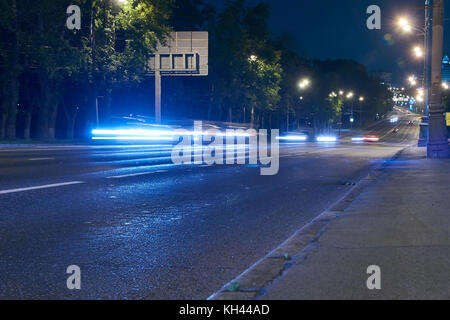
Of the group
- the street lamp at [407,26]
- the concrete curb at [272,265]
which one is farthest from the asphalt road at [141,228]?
the street lamp at [407,26]

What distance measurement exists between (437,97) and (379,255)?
17156 mm

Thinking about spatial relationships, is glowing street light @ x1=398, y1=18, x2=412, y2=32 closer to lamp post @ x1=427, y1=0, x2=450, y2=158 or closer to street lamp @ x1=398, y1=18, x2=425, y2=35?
street lamp @ x1=398, y1=18, x2=425, y2=35

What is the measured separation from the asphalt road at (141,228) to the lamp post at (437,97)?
8.30 m

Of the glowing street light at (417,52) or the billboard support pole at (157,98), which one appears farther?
the billboard support pole at (157,98)

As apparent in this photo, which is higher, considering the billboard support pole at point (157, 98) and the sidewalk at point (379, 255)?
the billboard support pole at point (157, 98)

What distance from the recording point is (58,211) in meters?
8.62

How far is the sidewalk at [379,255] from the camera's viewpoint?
4355 mm

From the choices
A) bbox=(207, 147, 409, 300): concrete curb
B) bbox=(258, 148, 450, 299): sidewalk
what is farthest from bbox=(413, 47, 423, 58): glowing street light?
bbox=(207, 147, 409, 300): concrete curb

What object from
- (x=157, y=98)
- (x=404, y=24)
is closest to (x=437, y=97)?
(x=404, y=24)

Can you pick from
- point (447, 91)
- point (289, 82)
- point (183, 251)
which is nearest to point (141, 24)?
point (183, 251)

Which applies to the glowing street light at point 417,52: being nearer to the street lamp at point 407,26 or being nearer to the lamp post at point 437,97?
the street lamp at point 407,26
